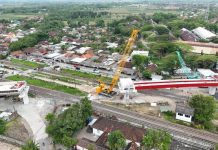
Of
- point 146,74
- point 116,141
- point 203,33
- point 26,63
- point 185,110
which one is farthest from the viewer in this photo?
point 203,33

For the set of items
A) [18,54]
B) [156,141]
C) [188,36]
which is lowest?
[18,54]

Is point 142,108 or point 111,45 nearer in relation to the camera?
point 142,108

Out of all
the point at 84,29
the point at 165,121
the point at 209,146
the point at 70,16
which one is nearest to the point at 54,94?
the point at 165,121

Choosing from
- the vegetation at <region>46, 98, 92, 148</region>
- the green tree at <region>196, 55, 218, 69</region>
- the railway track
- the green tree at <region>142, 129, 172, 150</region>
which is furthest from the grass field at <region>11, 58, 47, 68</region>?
the green tree at <region>142, 129, 172, 150</region>

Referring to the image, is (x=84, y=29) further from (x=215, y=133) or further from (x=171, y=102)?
(x=215, y=133)

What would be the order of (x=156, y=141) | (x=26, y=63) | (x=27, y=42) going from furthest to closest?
(x=27, y=42) < (x=26, y=63) < (x=156, y=141)

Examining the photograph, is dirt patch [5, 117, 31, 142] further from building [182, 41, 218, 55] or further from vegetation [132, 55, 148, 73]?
building [182, 41, 218, 55]

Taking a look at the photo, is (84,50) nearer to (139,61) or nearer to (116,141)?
(139,61)

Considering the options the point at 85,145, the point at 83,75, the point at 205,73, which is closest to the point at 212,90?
the point at 205,73
